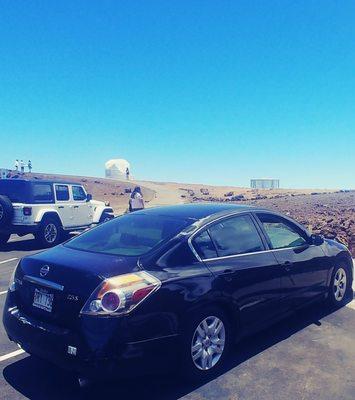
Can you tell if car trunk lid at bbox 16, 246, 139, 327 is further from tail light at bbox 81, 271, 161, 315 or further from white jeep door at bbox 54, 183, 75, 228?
white jeep door at bbox 54, 183, 75, 228

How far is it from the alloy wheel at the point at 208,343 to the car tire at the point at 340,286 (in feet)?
7.96

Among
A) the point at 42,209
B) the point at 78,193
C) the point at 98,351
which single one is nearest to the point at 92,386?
the point at 98,351

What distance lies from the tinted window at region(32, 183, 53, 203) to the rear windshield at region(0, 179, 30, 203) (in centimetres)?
21

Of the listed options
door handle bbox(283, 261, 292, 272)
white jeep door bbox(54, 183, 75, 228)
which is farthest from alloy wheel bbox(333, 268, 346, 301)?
white jeep door bbox(54, 183, 75, 228)

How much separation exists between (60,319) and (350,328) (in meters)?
3.62

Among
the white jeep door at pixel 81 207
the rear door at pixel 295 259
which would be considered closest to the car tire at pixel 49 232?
the white jeep door at pixel 81 207

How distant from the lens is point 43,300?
3.74 meters

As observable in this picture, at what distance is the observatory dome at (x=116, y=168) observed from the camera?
115 m

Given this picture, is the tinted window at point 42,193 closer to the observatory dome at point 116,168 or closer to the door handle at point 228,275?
the door handle at point 228,275

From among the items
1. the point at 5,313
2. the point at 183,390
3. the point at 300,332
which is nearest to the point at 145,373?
the point at 183,390

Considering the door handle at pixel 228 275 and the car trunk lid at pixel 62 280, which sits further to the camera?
the door handle at pixel 228 275

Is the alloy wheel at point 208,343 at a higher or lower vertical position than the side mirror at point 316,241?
lower

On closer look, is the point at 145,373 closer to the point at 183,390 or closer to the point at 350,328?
the point at 183,390

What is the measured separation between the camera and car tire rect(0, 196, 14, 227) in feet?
38.1
